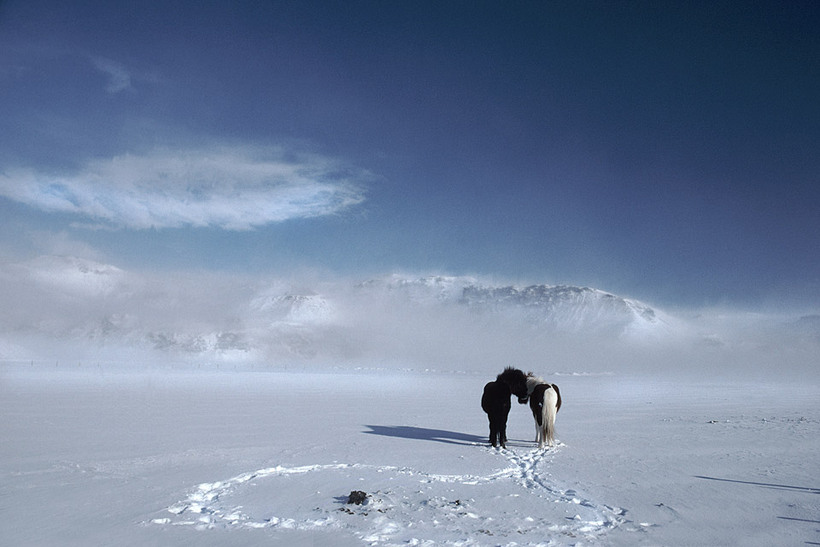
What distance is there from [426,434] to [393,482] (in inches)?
199

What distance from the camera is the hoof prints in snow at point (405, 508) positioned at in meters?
5.67

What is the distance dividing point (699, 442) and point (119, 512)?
11.5 m

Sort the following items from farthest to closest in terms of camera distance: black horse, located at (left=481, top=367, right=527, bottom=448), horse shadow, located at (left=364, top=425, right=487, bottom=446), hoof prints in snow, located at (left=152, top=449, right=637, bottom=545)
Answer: horse shadow, located at (left=364, top=425, right=487, bottom=446) → black horse, located at (left=481, top=367, right=527, bottom=448) → hoof prints in snow, located at (left=152, top=449, right=637, bottom=545)

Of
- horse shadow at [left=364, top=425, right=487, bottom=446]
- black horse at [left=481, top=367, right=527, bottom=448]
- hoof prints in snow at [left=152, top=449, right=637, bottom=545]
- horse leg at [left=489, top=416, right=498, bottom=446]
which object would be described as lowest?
hoof prints in snow at [left=152, top=449, right=637, bottom=545]

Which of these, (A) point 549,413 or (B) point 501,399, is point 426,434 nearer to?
(B) point 501,399

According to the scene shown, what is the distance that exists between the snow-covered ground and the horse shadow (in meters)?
0.07

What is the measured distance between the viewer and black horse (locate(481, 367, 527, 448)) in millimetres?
11094

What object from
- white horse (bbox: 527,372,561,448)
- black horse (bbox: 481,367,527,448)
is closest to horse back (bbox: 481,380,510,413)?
black horse (bbox: 481,367,527,448)

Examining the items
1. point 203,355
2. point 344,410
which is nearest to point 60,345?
point 203,355

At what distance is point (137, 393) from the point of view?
22.2 m

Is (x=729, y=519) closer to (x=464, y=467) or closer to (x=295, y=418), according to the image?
(x=464, y=467)

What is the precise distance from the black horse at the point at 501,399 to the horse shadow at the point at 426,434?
0.70 meters

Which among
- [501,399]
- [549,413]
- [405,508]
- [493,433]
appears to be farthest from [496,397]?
[405,508]

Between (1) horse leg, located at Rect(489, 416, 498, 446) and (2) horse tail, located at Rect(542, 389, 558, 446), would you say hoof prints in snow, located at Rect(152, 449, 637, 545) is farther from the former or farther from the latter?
(2) horse tail, located at Rect(542, 389, 558, 446)
